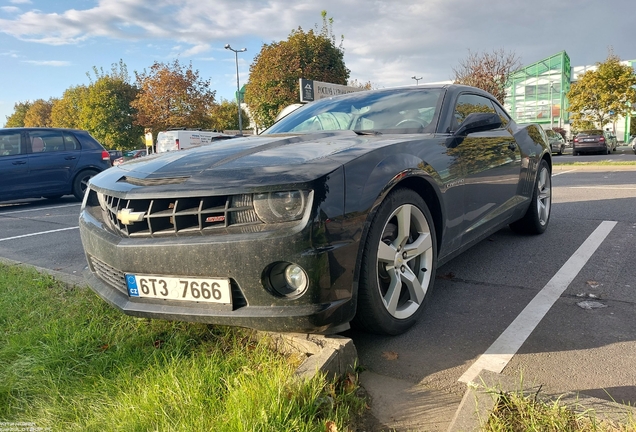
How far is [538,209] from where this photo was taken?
4.57 meters

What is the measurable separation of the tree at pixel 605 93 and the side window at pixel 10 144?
3292cm

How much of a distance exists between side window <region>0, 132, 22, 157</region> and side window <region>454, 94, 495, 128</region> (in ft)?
29.2

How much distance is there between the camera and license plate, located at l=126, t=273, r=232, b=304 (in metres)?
1.98

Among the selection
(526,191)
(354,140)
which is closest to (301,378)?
(354,140)

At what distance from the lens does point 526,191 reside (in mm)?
4242

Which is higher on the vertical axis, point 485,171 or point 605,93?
point 605,93

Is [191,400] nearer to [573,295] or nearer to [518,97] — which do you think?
[573,295]

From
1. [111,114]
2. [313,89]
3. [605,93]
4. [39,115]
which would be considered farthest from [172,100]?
[39,115]

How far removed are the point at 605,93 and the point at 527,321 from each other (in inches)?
1341

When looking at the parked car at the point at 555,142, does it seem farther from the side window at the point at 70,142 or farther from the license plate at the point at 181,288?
the license plate at the point at 181,288

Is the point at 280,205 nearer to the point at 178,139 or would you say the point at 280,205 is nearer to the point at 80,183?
the point at 80,183

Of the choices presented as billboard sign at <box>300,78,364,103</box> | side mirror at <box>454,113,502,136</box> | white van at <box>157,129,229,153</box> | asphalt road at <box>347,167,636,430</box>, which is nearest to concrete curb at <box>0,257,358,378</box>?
asphalt road at <box>347,167,636,430</box>

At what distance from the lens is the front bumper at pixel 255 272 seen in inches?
74.0

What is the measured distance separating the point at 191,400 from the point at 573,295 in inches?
95.5
